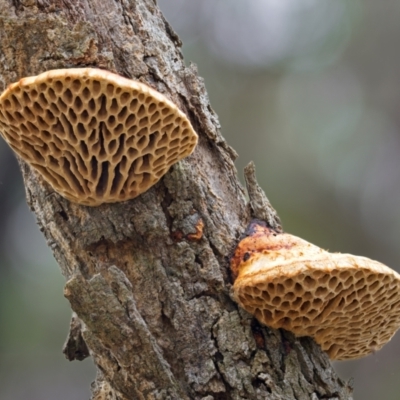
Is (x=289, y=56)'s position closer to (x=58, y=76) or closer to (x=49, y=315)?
(x=49, y=315)

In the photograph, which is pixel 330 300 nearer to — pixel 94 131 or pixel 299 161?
pixel 94 131

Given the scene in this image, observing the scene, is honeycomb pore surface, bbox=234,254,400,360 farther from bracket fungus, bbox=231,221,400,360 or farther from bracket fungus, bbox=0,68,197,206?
bracket fungus, bbox=0,68,197,206

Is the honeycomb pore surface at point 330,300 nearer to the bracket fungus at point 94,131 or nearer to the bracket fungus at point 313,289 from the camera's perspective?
the bracket fungus at point 313,289

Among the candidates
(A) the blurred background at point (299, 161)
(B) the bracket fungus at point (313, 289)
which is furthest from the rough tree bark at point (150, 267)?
(A) the blurred background at point (299, 161)

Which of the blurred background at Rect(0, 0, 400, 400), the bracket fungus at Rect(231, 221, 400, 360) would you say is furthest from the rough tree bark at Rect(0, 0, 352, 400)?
the blurred background at Rect(0, 0, 400, 400)

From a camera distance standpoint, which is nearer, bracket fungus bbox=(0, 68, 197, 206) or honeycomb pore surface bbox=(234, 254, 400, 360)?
bracket fungus bbox=(0, 68, 197, 206)

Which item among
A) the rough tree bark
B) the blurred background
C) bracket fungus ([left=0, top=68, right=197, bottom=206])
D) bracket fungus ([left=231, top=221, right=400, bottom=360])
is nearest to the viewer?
bracket fungus ([left=0, top=68, right=197, bottom=206])
